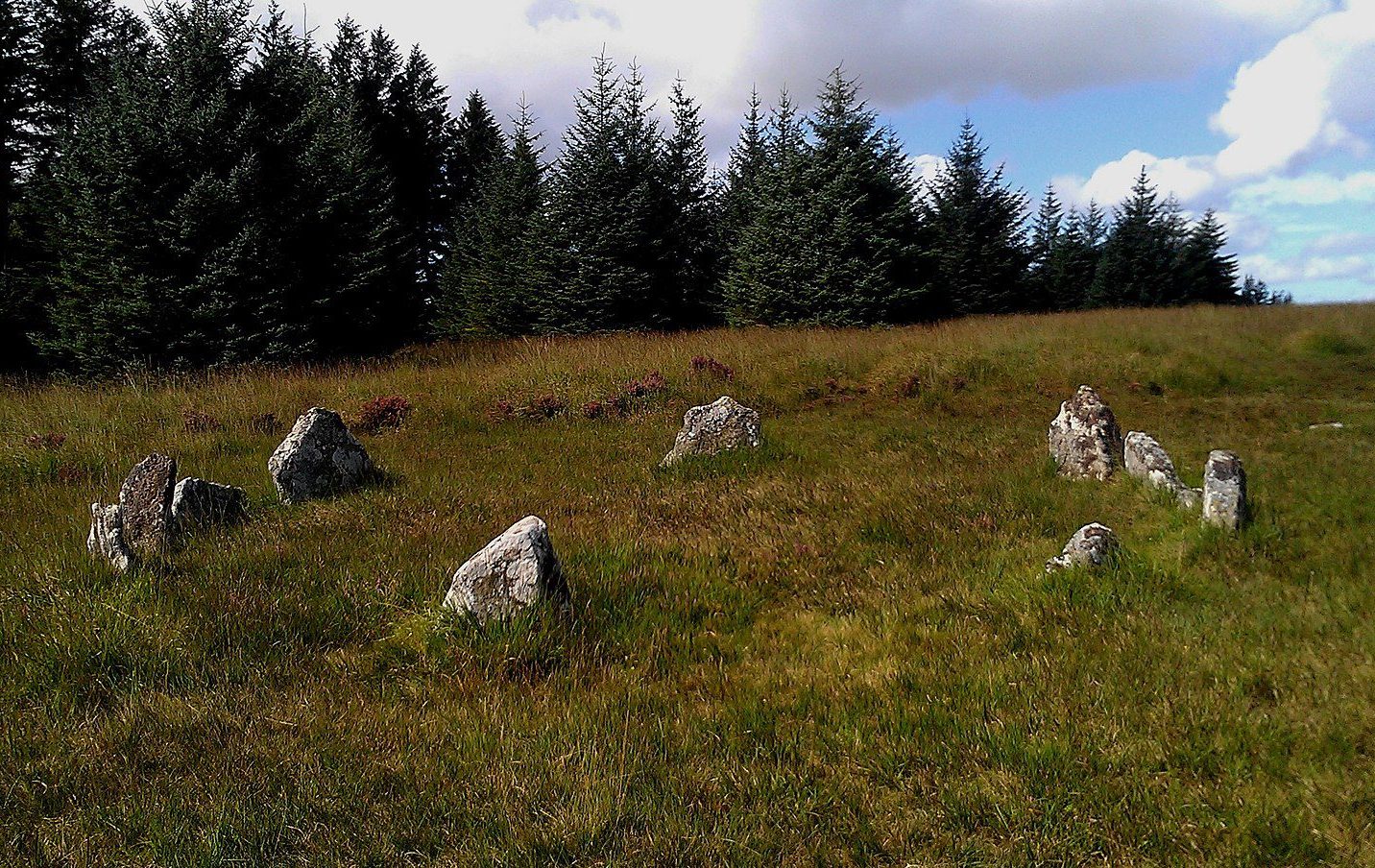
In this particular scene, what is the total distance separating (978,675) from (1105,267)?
1867 inches

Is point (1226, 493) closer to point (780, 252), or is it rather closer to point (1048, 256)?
point (780, 252)

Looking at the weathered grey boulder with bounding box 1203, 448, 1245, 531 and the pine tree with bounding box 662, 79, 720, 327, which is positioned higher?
the pine tree with bounding box 662, 79, 720, 327

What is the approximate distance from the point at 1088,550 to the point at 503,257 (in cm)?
3064

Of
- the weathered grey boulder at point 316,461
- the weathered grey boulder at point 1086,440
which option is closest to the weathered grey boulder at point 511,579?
the weathered grey boulder at point 316,461

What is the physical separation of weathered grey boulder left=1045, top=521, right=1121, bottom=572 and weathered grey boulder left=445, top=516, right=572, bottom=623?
373cm

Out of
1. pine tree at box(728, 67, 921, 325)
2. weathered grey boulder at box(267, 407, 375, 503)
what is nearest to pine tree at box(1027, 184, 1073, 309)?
pine tree at box(728, 67, 921, 325)

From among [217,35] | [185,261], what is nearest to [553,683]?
[185,261]

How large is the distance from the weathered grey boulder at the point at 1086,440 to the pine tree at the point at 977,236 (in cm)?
2895

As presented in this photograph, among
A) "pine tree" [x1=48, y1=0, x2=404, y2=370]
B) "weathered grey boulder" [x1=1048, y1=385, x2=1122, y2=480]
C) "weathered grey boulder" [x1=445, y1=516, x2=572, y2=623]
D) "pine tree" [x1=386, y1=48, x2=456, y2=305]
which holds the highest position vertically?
"pine tree" [x1=386, y1=48, x2=456, y2=305]

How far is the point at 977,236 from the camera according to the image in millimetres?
37250

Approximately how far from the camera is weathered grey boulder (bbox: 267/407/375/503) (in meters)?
7.72

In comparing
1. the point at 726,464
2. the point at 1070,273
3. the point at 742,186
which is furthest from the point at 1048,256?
the point at 726,464

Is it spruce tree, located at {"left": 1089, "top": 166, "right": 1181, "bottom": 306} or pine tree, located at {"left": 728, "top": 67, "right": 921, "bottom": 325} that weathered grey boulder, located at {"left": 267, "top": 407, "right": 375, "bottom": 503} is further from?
spruce tree, located at {"left": 1089, "top": 166, "right": 1181, "bottom": 306}

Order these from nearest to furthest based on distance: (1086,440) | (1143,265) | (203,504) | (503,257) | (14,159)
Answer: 1. (203,504)
2. (1086,440)
3. (14,159)
4. (503,257)
5. (1143,265)
